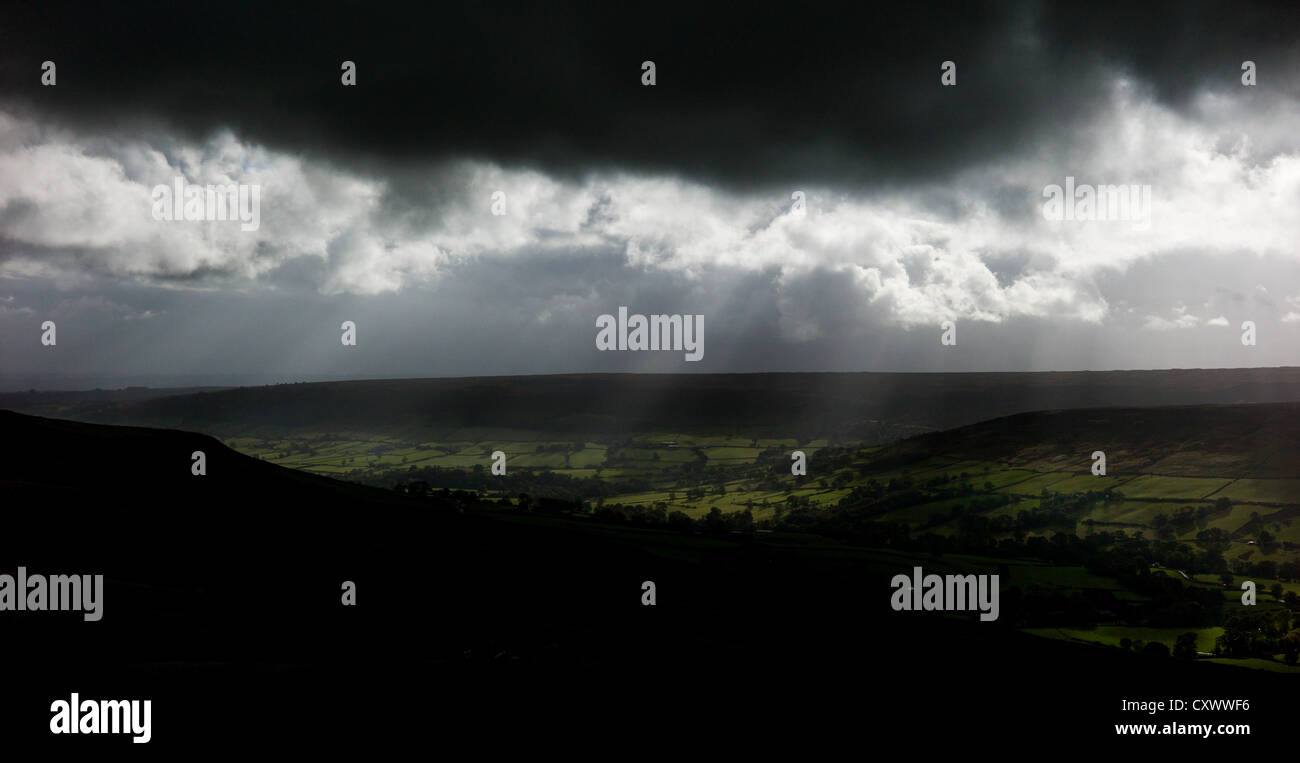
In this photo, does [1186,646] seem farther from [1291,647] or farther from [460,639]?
[460,639]

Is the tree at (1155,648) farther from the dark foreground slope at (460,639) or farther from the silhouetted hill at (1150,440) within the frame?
the silhouetted hill at (1150,440)

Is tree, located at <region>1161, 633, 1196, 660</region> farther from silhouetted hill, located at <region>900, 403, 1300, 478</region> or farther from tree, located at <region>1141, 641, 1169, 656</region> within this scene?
silhouetted hill, located at <region>900, 403, 1300, 478</region>

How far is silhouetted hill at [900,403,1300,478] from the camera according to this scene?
12812 centimetres

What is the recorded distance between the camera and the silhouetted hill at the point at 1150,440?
12812 cm

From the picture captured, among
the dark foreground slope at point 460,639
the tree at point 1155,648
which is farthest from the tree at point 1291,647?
the dark foreground slope at point 460,639

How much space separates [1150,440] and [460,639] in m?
166

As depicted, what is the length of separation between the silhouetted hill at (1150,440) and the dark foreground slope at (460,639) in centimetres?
10338

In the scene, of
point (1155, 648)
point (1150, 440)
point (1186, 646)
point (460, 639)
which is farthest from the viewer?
point (1150, 440)

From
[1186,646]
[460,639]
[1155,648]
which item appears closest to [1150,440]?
[1186,646]

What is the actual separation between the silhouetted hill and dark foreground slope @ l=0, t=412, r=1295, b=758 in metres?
103

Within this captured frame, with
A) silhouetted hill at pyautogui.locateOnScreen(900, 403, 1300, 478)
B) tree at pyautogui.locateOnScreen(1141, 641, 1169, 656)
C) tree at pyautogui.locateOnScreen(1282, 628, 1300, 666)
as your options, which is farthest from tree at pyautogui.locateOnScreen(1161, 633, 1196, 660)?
silhouetted hill at pyautogui.locateOnScreen(900, 403, 1300, 478)

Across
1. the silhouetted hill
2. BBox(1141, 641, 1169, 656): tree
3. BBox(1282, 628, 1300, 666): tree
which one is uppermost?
the silhouetted hill

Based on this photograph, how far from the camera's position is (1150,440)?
149625mm
